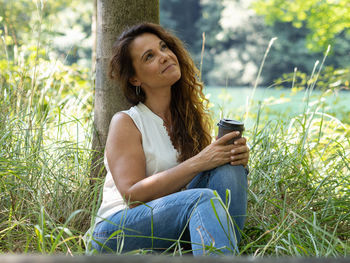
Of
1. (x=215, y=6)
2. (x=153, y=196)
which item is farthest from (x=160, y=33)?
(x=215, y=6)

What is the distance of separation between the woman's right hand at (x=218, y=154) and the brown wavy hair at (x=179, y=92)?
0.25 m

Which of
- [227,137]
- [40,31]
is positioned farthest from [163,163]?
[40,31]

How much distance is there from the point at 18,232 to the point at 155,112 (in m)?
0.91

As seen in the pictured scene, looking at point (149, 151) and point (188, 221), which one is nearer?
point (188, 221)

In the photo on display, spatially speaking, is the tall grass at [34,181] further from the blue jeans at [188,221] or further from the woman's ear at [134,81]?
the woman's ear at [134,81]

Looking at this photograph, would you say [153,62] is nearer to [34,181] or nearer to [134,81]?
[134,81]

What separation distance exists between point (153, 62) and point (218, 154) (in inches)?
25.0

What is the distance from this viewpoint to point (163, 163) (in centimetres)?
213

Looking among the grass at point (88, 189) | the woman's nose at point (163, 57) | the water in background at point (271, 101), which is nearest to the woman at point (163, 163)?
the woman's nose at point (163, 57)

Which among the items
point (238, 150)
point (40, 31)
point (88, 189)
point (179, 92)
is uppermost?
point (40, 31)

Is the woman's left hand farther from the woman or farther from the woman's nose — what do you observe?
the woman's nose

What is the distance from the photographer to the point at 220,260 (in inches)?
22.8

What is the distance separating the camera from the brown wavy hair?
2285 millimetres

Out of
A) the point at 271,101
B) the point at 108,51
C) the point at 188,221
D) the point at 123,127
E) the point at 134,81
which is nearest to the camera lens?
the point at 188,221
